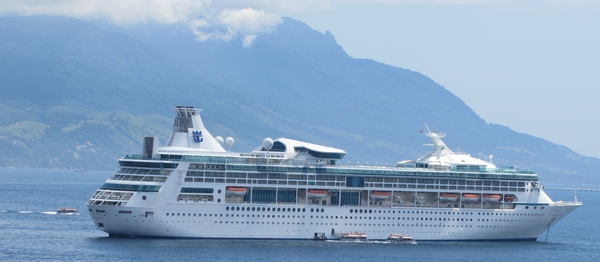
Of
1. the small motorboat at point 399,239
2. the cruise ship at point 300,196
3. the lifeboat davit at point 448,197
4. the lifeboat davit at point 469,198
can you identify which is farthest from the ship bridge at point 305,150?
the lifeboat davit at point 469,198

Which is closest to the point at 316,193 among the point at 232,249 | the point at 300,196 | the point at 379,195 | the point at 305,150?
the point at 300,196

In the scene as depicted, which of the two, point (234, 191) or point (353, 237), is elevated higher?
point (234, 191)

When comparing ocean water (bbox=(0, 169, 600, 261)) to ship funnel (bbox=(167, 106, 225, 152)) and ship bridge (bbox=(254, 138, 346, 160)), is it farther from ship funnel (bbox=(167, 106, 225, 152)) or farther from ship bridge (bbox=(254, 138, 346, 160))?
ship funnel (bbox=(167, 106, 225, 152))

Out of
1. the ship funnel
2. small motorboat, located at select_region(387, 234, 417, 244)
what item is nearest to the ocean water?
small motorboat, located at select_region(387, 234, 417, 244)

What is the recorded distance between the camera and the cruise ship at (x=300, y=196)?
64.3m

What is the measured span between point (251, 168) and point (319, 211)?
16.7ft

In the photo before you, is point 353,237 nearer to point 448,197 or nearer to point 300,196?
point 300,196

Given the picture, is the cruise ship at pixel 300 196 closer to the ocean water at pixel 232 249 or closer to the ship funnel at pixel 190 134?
the ship funnel at pixel 190 134

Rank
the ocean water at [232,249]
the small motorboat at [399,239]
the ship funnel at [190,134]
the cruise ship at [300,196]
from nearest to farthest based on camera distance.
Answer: the ocean water at [232,249] → the cruise ship at [300,196] → the small motorboat at [399,239] → the ship funnel at [190,134]

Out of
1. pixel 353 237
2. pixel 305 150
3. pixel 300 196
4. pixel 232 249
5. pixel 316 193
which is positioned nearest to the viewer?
pixel 232 249

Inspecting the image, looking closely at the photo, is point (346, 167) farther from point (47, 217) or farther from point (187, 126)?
point (47, 217)

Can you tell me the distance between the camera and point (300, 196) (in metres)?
67.6

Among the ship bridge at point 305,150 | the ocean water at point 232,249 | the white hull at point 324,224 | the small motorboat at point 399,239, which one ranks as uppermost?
the ship bridge at point 305,150

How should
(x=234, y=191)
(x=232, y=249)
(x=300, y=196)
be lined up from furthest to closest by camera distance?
(x=300, y=196)
(x=234, y=191)
(x=232, y=249)
